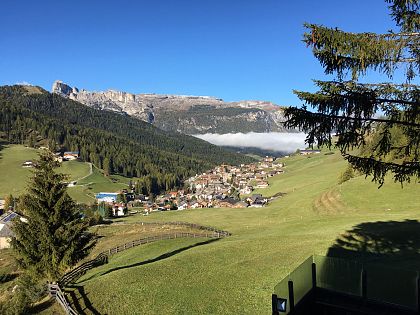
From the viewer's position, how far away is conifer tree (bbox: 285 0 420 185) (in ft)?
44.5

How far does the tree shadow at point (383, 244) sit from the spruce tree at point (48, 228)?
21.0m

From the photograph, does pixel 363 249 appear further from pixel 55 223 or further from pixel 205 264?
pixel 55 223

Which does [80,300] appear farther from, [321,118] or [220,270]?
[321,118]

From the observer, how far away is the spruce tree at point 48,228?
28.8 metres

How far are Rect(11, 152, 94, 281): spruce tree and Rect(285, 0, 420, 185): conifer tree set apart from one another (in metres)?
22.3

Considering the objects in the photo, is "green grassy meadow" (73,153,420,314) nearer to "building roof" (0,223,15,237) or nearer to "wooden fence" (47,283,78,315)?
"wooden fence" (47,283,78,315)

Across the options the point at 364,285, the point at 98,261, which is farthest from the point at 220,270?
the point at 98,261

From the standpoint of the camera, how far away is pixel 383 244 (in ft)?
107

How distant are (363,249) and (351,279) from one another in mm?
18623

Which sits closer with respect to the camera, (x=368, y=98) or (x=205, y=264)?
(x=368, y=98)

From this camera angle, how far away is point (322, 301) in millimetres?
15844

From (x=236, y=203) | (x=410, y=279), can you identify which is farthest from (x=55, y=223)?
(x=236, y=203)

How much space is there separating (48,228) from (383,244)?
28.3m

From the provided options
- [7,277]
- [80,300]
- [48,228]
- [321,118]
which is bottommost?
[7,277]
